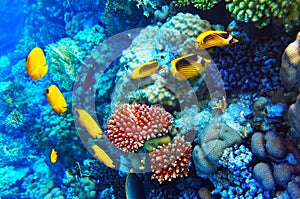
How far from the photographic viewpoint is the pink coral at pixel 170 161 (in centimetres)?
310

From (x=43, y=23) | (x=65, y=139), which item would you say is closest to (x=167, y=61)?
(x=65, y=139)

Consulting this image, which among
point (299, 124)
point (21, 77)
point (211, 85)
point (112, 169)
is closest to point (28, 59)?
point (112, 169)

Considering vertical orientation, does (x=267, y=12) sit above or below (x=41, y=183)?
above

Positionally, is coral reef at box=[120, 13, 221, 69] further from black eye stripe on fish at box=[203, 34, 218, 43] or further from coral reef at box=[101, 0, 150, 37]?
coral reef at box=[101, 0, 150, 37]

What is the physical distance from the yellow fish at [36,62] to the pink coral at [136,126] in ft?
4.93

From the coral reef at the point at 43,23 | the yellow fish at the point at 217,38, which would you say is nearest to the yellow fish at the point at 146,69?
the yellow fish at the point at 217,38

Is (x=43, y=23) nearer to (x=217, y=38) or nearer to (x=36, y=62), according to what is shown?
(x=36, y=62)

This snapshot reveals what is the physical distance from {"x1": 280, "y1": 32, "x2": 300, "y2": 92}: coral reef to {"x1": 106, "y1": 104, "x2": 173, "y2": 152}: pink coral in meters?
1.43

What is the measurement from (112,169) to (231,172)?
2369 millimetres

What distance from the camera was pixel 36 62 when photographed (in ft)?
12.7

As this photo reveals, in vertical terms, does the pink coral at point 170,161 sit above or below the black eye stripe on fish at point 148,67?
below

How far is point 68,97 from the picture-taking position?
624 cm

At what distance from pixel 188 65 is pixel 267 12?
102 cm

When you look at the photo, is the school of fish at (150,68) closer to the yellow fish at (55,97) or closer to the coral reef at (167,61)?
the yellow fish at (55,97)
